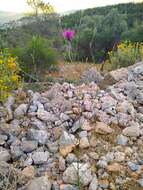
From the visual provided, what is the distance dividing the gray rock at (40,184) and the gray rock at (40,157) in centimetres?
27

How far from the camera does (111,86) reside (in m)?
5.50

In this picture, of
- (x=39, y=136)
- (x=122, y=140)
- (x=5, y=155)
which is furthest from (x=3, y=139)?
(x=122, y=140)

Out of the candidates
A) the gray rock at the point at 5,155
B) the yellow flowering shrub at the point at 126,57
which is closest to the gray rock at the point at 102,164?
the gray rock at the point at 5,155

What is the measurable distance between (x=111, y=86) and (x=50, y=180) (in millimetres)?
1834

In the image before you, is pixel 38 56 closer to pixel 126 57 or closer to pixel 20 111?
pixel 126 57

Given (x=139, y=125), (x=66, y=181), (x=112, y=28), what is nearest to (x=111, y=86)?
(x=139, y=125)

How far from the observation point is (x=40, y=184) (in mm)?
3904

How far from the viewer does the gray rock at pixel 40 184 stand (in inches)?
153

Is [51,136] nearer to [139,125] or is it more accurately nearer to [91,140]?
[91,140]

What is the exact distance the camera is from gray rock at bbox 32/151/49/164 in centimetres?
422

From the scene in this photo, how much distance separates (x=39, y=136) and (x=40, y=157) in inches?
10.5

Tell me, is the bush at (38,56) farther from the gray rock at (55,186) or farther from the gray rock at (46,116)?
the gray rock at (55,186)

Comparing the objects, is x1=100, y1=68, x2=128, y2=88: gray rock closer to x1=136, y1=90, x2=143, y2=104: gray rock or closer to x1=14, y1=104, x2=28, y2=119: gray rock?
x1=136, y1=90, x2=143, y2=104: gray rock

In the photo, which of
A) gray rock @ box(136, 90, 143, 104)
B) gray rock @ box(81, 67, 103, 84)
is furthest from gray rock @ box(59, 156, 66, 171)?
gray rock @ box(81, 67, 103, 84)
